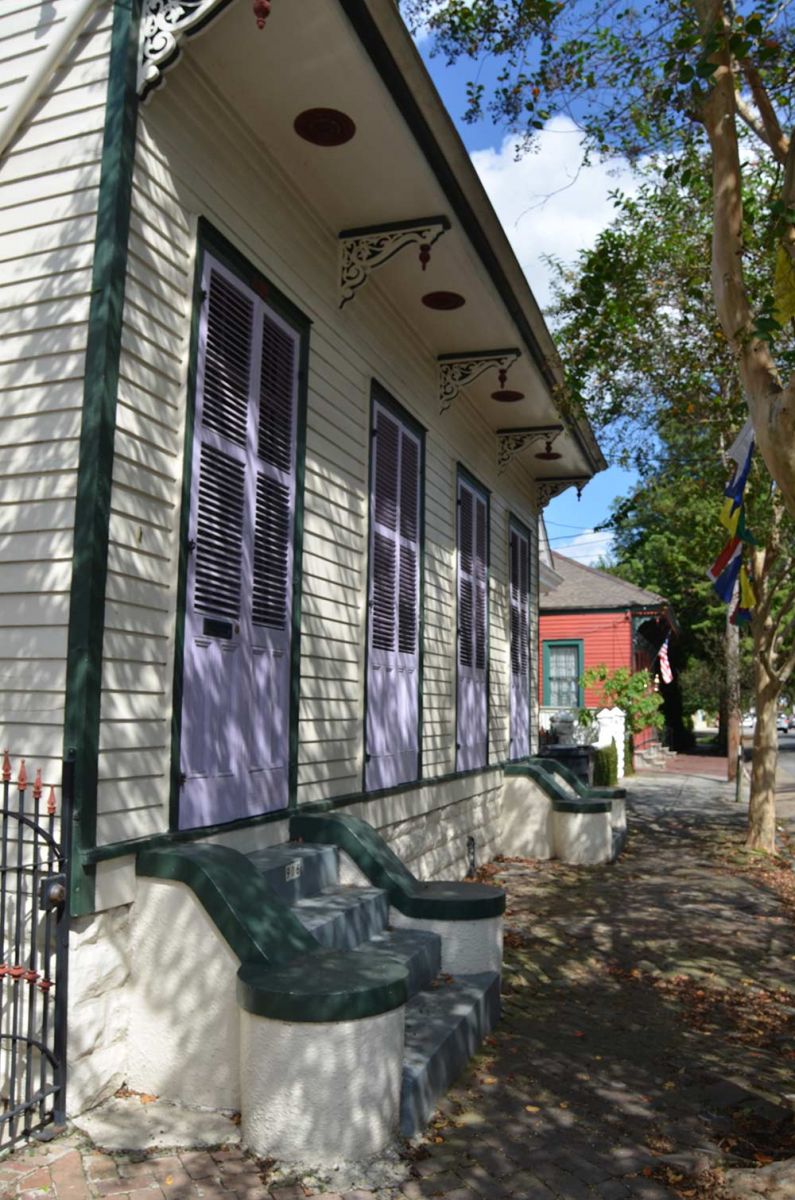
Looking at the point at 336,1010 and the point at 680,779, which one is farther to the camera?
the point at 680,779

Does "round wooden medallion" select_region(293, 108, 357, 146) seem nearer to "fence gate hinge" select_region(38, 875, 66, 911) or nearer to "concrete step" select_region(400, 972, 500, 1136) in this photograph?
"fence gate hinge" select_region(38, 875, 66, 911)

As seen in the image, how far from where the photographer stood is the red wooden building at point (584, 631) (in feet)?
93.6

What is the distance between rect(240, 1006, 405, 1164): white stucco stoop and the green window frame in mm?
25266

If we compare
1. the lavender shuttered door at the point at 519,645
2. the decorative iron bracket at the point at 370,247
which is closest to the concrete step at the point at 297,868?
the decorative iron bracket at the point at 370,247

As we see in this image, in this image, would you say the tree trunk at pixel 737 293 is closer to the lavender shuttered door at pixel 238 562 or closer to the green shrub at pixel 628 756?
the lavender shuttered door at pixel 238 562

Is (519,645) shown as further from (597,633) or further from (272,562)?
(597,633)

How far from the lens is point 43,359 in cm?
430

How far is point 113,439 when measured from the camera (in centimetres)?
416

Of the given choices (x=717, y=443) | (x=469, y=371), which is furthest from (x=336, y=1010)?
(x=717, y=443)

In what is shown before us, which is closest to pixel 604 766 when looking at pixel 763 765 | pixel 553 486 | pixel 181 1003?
pixel 763 765

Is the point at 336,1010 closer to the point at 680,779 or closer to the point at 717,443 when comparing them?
the point at 717,443

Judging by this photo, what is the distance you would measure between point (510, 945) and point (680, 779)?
1921 centimetres

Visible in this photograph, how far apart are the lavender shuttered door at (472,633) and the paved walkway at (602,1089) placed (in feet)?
5.65

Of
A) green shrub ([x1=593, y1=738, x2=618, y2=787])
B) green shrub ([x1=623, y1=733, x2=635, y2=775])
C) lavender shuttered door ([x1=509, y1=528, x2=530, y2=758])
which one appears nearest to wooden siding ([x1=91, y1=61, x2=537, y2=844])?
lavender shuttered door ([x1=509, y1=528, x2=530, y2=758])
